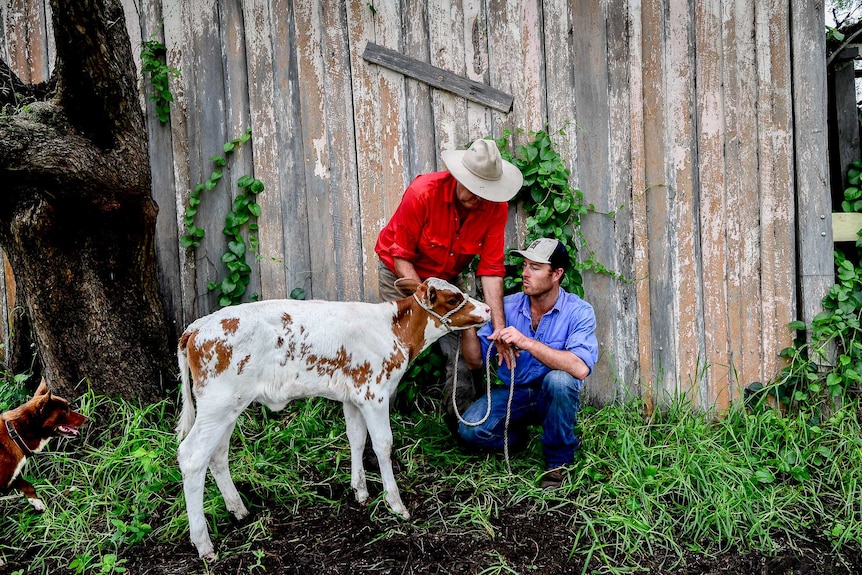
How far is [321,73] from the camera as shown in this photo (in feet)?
17.2

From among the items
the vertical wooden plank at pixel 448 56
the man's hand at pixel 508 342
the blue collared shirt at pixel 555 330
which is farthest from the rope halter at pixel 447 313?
the vertical wooden plank at pixel 448 56

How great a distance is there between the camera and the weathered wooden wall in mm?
4883

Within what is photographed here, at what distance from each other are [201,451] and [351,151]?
102 inches

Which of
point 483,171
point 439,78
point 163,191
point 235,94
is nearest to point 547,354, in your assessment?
point 483,171

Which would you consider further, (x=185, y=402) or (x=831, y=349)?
(x=831, y=349)

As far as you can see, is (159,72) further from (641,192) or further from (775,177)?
(775,177)

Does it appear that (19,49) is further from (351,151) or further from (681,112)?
(681,112)

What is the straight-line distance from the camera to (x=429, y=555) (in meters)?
3.69

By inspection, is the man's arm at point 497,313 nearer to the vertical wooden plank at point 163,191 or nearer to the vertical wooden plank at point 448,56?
the vertical wooden plank at point 448,56

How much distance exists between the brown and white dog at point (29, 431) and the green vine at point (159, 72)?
2.40 m

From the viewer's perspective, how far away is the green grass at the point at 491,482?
3887mm

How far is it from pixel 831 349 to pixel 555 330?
6.94 feet

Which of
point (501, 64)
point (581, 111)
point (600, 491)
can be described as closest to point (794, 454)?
point (600, 491)

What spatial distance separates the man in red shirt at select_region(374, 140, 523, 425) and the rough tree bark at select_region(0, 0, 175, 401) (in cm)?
175
